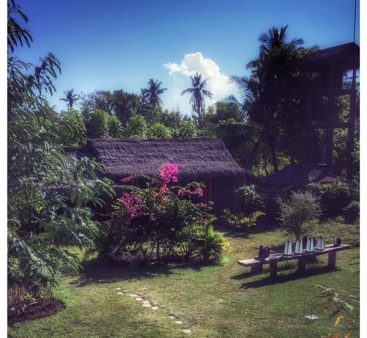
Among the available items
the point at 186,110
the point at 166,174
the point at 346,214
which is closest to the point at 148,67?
the point at 186,110

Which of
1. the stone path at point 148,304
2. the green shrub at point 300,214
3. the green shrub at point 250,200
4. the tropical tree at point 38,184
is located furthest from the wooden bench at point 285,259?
the green shrub at point 250,200

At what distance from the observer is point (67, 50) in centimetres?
346

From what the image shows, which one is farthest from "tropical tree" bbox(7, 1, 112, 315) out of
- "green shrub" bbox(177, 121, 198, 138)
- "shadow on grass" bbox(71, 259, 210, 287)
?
"green shrub" bbox(177, 121, 198, 138)

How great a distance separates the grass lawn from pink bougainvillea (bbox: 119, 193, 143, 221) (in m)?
0.76

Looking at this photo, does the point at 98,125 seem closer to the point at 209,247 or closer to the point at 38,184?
the point at 209,247

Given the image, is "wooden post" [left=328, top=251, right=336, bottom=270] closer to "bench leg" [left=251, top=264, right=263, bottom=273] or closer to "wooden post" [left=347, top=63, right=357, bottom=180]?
"bench leg" [left=251, top=264, right=263, bottom=273]

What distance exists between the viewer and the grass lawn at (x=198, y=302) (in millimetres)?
3320

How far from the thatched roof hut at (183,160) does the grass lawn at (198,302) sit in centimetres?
253

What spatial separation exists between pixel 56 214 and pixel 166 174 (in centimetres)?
262

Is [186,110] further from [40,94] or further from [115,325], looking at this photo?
[115,325]

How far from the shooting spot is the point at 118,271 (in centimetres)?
522

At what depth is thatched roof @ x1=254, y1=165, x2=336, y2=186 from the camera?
19.6 ft

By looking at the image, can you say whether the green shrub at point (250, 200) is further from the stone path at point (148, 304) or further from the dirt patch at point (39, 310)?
the dirt patch at point (39, 310)

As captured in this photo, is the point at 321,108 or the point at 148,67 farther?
the point at 321,108
